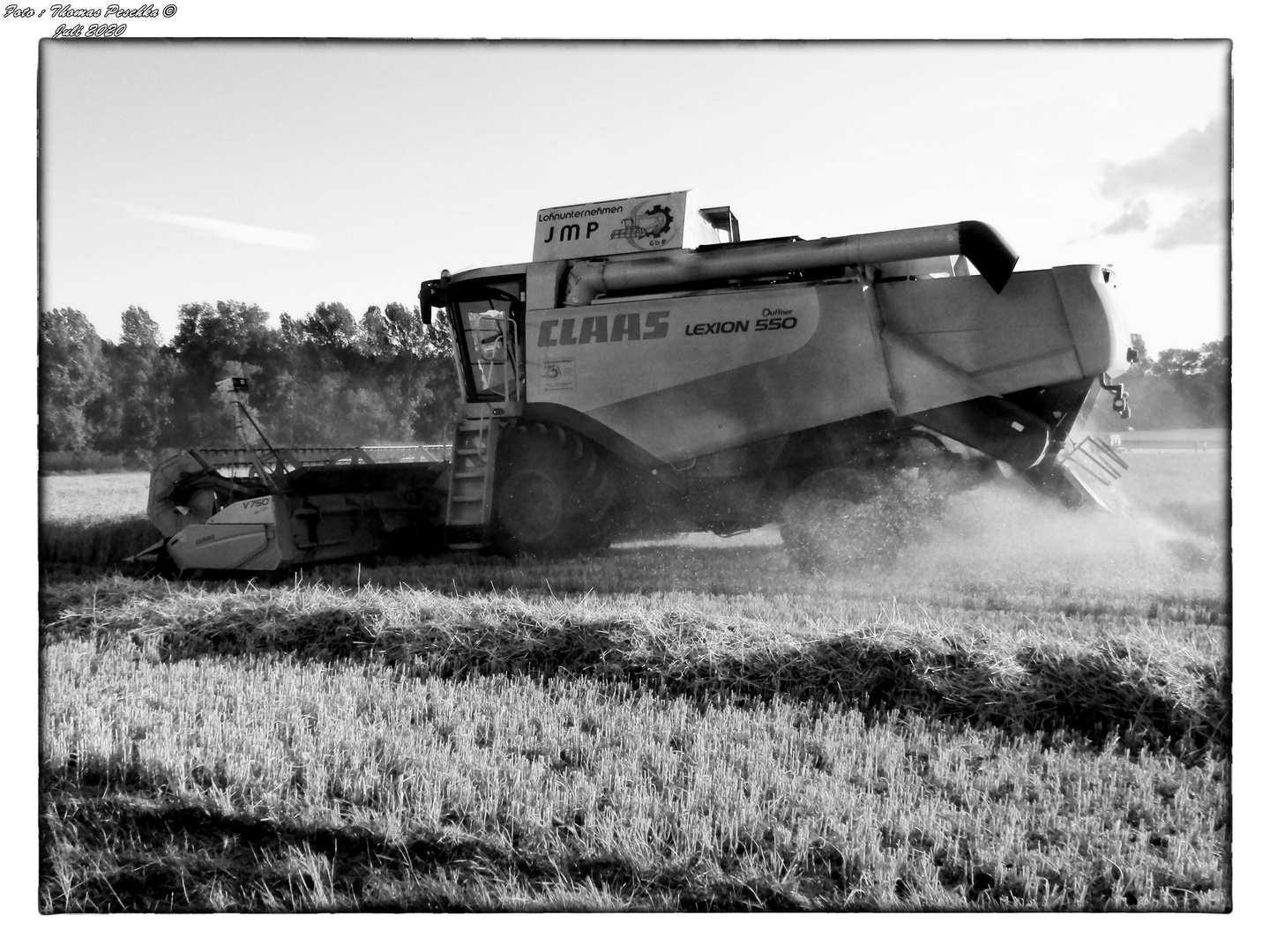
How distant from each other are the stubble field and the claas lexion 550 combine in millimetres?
1059

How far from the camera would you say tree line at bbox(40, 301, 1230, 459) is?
376 centimetres

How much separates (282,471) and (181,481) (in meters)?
1.31

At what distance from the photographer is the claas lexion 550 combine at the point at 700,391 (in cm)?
655

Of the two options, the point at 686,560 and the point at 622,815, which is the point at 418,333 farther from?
the point at 622,815

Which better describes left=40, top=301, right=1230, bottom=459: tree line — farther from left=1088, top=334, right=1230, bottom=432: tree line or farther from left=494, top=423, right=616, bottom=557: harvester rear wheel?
left=494, top=423, right=616, bottom=557: harvester rear wheel

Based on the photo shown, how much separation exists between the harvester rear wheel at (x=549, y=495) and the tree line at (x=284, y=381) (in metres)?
1.17

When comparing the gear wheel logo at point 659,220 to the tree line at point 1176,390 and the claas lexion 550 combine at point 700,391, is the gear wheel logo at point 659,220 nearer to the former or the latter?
the claas lexion 550 combine at point 700,391

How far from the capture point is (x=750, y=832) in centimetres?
271

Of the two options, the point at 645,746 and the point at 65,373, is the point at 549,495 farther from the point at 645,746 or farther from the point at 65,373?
the point at 645,746

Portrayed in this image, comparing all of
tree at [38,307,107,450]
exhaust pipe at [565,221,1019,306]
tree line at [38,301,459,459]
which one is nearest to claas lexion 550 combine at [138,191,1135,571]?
exhaust pipe at [565,221,1019,306]

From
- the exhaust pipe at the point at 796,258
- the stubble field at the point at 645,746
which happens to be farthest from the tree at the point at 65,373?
the exhaust pipe at the point at 796,258

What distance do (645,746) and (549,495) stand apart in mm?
4721

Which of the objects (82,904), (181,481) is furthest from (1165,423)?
(181,481)

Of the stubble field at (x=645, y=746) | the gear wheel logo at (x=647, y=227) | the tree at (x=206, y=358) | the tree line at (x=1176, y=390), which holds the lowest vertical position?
the stubble field at (x=645, y=746)
